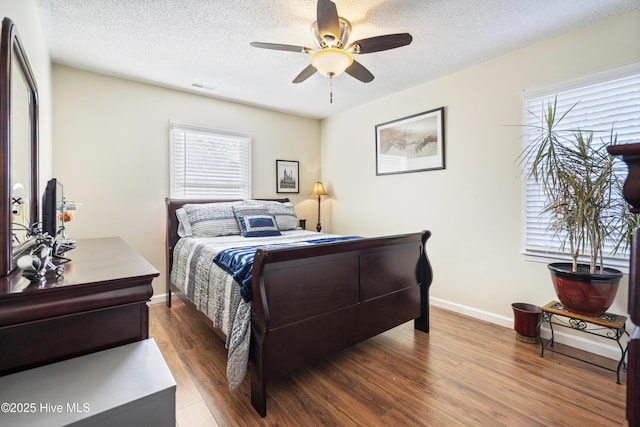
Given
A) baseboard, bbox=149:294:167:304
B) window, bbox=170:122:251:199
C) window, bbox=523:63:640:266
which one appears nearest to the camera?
window, bbox=523:63:640:266

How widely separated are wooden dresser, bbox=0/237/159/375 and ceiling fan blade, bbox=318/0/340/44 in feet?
5.61

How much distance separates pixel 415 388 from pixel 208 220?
2545mm

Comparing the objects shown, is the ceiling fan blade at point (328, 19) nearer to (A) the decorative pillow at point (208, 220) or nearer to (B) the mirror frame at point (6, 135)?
(B) the mirror frame at point (6, 135)

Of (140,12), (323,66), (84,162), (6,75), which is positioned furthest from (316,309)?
(84,162)

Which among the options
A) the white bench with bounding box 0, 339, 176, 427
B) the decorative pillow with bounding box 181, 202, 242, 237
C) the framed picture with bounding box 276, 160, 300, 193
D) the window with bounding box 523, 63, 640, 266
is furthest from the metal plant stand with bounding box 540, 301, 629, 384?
the framed picture with bounding box 276, 160, 300, 193

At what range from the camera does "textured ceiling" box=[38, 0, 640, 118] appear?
2.13m

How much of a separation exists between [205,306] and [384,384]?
4.69 ft

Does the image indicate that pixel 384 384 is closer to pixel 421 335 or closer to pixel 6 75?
pixel 421 335

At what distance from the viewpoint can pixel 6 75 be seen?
1.24 metres

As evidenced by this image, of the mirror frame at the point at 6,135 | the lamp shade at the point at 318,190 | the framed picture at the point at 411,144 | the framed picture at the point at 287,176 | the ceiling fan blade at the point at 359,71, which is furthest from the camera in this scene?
the lamp shade at the point at 318,190

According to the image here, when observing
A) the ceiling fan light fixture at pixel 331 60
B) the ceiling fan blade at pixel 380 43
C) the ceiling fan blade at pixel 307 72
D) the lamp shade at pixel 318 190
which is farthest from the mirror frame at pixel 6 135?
the lamp shade at pixel 318 190

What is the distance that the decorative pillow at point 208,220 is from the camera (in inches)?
129

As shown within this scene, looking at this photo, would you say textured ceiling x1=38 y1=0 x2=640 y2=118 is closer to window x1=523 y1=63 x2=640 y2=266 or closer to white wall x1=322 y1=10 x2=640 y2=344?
white wall x1=322 y1=10 x2=640 y2=344

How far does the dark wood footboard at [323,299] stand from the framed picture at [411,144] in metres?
1.26
